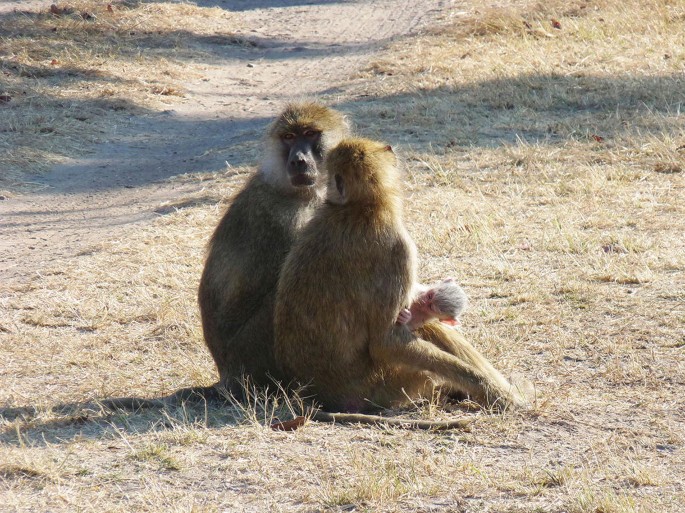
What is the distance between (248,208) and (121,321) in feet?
4.61

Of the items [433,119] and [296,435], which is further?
[433,119]

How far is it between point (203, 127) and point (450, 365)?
7098 mm

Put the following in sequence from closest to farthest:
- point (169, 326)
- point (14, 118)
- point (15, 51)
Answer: point (169, 326)
point (14, 118)
point (15, 51)

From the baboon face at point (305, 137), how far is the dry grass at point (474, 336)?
114 cm

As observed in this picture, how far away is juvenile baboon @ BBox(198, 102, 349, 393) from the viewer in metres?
4.82

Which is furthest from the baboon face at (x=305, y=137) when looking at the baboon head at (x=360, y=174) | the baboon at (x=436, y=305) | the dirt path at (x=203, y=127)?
the dirt path at (x=203, y=127)

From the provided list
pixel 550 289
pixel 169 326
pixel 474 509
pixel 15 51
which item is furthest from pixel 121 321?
pixel 15 51

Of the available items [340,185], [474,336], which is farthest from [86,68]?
[340,185]

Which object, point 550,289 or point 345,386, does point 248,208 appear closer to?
point 345,386

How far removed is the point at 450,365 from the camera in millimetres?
4449

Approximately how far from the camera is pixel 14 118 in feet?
33.9

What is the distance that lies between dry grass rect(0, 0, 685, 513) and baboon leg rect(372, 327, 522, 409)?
13 cm

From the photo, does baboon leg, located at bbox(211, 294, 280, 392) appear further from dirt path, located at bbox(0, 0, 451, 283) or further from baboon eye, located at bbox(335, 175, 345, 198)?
dirt path, located at bbox(0, 0, 451, 283)

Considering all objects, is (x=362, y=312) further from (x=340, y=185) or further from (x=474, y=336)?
(x=474, y=336)
